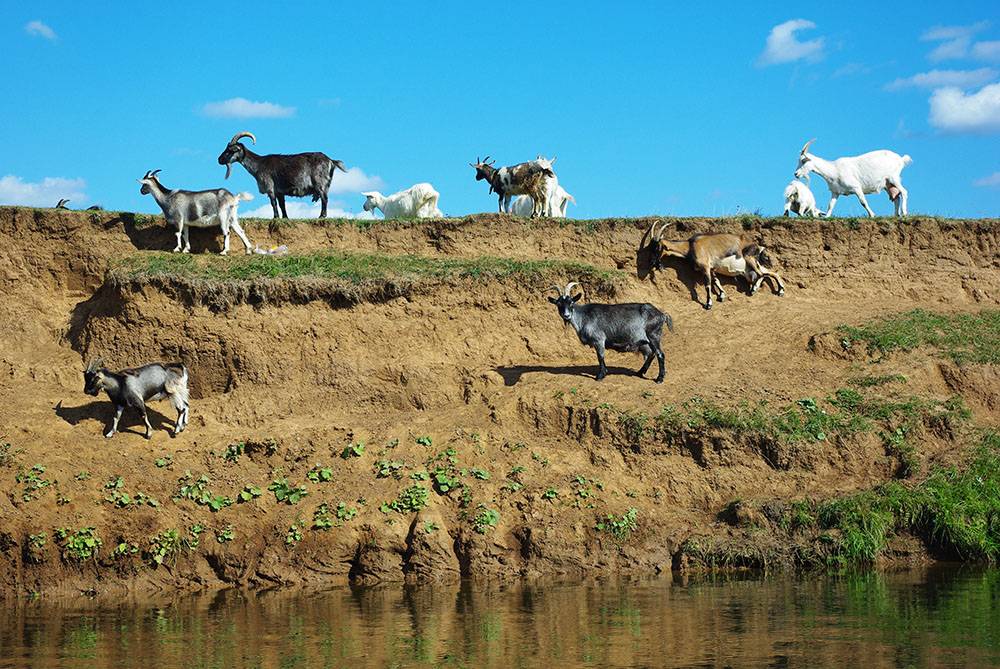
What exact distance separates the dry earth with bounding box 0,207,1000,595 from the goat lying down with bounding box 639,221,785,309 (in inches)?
11.4

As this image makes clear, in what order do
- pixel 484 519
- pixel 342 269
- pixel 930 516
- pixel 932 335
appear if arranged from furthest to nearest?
pixel 342 269 < pixel 932 335 < pixel 484 519 < pixel 930 516

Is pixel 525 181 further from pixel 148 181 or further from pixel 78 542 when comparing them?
pixel 78 542

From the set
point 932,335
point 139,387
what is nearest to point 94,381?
point 139,387

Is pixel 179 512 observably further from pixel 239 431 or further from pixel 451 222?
pixel 451 222

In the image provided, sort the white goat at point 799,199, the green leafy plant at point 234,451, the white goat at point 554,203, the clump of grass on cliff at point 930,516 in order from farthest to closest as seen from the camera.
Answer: the white goat at point 554,203
the white goat at point 799,199
the green leafy plant at point 234,451
the clump of grass on cliff at point 930,516

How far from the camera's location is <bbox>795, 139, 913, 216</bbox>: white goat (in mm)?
20656

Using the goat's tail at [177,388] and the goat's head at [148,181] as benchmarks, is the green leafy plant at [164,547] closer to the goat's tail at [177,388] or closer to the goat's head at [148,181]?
the goat's tail at [177,388]

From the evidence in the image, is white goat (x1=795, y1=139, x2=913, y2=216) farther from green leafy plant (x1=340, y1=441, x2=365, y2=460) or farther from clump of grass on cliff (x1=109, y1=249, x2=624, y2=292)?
green leafy plant (x1=340, y1=441, x2=365, y2=460)

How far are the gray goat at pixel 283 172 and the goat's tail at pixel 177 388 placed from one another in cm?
537

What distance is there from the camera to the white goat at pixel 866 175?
813 inches

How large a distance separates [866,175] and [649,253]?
5.89 meters

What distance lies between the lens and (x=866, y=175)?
20.8 meters

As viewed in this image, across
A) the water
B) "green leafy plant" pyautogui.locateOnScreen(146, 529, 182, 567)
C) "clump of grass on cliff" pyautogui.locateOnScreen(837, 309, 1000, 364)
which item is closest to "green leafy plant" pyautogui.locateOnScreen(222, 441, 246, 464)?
"green leafy plant" pyautogui.locateOnScreen(146, 529, 182, 567)

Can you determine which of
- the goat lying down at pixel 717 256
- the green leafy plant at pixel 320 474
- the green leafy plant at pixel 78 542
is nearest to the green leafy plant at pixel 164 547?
the green leafy plant at pixel 78 542
